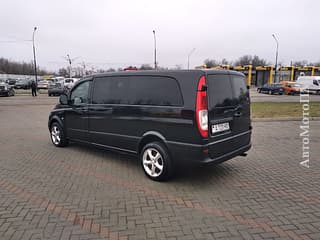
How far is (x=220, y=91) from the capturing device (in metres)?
3.83

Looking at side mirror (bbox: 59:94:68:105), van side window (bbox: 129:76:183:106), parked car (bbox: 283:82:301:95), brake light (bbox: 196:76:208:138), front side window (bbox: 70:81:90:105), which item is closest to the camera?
brake light (bbox: 196:76:208:138)

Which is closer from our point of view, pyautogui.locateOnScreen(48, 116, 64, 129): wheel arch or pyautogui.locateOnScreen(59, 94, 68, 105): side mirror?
pyautogui.locateOnScreen(59, 94, 68, 105): side mirror

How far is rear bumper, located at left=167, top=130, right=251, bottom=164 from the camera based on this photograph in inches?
141

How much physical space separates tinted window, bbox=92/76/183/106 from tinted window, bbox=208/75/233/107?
0.50 meters

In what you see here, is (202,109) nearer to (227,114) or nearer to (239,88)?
(227,114)

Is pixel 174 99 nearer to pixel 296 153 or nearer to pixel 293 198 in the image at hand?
pixel 293 198

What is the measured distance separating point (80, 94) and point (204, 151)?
11.1ft

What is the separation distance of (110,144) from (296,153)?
439cm

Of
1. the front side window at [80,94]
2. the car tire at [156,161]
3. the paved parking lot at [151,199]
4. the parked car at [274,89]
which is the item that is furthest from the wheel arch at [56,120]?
the parked car at [274,89]

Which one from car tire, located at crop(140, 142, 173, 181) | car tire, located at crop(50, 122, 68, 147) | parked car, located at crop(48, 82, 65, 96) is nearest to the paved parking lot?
car tire, located at crop(140, 142, 173, 181)

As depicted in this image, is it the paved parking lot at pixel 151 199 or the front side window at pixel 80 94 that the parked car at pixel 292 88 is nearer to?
the paved parking lot at pixel 151 199

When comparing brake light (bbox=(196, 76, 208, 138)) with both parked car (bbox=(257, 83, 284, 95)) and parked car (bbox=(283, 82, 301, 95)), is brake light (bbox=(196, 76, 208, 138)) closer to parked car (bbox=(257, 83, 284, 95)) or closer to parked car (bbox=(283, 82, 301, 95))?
parked car (bbox=(257, 83, 284, 95))

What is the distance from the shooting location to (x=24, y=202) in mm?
3371

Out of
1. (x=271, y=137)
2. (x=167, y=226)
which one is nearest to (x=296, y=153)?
(x=271, y=137)
